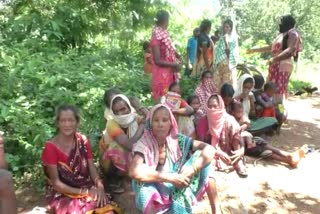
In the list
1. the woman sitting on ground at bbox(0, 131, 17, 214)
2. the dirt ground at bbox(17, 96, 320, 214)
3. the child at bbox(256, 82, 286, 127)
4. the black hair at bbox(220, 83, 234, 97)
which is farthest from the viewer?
the child at bbox(256, 82, 286, 127)

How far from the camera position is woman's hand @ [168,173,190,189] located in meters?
3.00

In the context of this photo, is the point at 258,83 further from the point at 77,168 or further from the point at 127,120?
the point at 77,168

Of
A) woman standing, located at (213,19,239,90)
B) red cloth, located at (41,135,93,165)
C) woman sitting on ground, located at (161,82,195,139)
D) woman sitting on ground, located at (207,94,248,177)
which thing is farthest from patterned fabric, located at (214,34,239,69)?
red cloth, located at (41,135,93,165)

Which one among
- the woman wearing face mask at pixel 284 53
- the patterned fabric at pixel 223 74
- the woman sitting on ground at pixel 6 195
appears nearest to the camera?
the woman sitting on ground at pixel 6 195

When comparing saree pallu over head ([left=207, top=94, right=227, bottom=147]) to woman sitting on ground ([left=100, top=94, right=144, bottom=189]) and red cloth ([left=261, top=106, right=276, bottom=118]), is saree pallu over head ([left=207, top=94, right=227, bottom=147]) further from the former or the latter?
red cloth ([left=261, top=106, right=276, bottom=118])

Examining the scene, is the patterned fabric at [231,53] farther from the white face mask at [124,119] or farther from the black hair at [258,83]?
the white face mask at [124,119]

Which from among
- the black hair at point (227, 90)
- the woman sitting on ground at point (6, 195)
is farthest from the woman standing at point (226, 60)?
the woman sitting on ground at point (6, 195)

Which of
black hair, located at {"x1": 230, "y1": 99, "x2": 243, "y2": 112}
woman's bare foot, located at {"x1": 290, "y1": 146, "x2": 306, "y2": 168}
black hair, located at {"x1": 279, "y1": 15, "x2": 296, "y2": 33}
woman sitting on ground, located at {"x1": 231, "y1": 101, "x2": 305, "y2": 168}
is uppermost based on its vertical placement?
black hair, located at {"x1": 279, "y1": 15, "x2": 296, "y2": 33}

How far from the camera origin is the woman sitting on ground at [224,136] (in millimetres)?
4312

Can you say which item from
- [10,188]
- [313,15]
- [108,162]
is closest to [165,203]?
[108,162]

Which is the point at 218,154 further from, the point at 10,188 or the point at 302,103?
the point at 302,103

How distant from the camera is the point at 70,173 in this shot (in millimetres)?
3275

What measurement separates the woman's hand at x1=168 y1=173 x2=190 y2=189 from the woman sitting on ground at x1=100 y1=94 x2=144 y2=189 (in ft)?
2.12

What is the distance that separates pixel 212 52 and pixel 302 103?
2254mm
